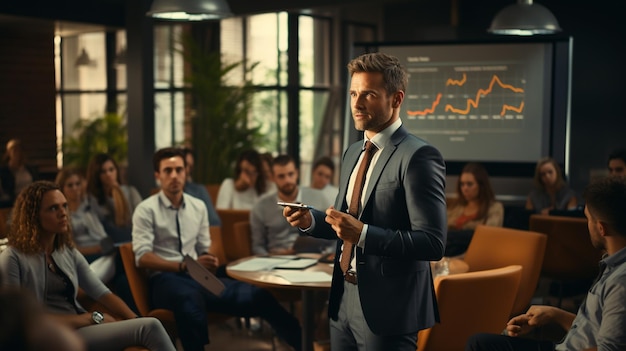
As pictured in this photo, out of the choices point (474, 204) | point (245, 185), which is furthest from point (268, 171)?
point (474, 204)

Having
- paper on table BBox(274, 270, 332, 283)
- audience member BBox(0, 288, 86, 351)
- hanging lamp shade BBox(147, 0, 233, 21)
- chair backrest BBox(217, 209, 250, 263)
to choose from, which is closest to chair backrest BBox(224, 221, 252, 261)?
chair backrest BBox(217, 209, 250, 263)

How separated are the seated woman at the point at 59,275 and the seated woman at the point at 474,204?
2.98 m

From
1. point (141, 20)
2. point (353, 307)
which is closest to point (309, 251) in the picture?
point (353, 307)

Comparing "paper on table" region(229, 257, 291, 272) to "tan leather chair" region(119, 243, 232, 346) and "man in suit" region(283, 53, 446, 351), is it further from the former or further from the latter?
"man in suit" region(283, 53, 446, 351)

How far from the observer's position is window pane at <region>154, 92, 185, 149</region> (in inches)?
443

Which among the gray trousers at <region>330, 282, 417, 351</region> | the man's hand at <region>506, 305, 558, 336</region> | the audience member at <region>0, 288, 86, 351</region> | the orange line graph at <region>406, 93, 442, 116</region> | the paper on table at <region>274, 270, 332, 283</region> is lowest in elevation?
the paper on table at <region>274, 270, 332, 283</region>

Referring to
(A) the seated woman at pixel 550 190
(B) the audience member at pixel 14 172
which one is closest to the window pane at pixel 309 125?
(B) the audience member at pixel 14 172

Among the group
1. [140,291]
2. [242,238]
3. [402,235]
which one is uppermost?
[402,235]

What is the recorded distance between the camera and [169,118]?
11.3m

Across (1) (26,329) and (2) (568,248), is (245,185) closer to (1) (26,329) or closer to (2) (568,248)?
(2) (568,248)

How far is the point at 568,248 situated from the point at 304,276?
247 cm

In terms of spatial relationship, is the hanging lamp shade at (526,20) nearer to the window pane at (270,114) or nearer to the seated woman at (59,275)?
the seated woman at (59,275)

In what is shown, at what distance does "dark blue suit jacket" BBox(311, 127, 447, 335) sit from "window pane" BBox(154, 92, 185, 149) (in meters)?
8.92

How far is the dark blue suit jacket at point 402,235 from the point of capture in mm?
2441
